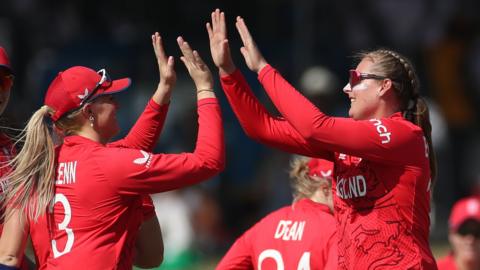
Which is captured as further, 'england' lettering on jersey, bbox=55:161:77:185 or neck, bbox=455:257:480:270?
neck, bbox=455:257:480:270

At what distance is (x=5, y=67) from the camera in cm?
489

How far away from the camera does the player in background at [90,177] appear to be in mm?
4520

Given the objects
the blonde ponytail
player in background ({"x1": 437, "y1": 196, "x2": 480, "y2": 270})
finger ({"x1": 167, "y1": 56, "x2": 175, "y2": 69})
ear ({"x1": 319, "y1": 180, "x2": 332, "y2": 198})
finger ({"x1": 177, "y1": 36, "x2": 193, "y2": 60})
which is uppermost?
finger ({"x1": 177, "y1": 36, "x2": 193, "y2": 60})

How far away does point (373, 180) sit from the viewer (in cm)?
454

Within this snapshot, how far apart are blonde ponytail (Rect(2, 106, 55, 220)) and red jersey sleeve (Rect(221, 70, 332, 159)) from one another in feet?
2.52

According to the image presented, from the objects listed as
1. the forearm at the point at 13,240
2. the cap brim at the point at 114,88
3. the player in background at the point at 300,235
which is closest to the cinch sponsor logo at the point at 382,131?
the player in background at the point at 300,235

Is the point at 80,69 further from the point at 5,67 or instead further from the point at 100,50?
the point at 100,50

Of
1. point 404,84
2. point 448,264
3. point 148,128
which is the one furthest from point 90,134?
point 448,264

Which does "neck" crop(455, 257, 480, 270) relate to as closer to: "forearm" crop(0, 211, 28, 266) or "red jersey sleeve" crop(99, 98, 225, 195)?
"red jersey sleeve" crop(99, 98, 225, 195)

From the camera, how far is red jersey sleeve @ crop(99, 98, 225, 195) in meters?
4.50

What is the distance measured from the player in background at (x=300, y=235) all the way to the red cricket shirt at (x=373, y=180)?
0.43 metres

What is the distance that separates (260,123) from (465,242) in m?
2.09

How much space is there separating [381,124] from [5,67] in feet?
5.28

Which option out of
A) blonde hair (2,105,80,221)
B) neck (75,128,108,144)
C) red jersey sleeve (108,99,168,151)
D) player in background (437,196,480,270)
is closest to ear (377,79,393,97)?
red jersey sleeve (108,99,168,151)
